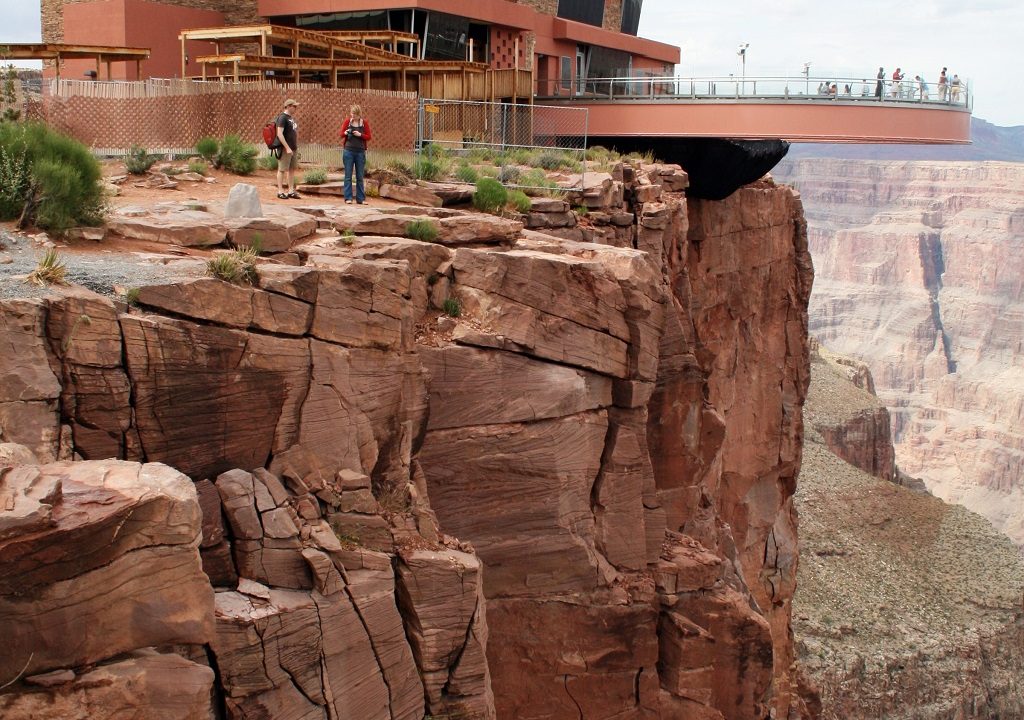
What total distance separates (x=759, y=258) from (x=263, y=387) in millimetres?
26353

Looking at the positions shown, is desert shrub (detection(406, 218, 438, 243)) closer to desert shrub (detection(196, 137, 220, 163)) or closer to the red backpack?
the red backpack

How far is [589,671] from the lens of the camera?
60.4ft

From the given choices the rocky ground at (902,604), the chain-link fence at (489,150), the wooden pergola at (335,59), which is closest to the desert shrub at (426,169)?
the chain-link fence at (489,150)

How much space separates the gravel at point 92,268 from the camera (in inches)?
492

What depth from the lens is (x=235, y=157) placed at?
78.3 ft

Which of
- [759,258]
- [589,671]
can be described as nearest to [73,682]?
[589,671]

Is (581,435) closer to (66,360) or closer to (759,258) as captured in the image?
(66,360)

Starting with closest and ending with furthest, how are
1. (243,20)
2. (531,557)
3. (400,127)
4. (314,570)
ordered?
(314,570)
(531,557)
(400,127)
(243,20)

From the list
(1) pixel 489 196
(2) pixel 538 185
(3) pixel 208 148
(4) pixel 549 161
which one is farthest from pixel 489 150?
(3) pixel 208 148

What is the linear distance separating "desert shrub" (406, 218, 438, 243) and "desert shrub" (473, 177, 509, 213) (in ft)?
13.4

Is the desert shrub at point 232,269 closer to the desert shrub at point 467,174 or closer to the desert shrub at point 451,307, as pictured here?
the desert shrub at point 451,307

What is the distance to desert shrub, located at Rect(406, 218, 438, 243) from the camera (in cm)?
1777

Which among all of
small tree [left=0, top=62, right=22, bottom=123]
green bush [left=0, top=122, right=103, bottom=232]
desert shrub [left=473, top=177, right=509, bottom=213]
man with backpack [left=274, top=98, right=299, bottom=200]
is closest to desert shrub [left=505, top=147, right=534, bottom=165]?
desert shrub [left=473, top=177, right=509, bottom=213]

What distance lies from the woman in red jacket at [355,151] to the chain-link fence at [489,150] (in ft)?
8.72
